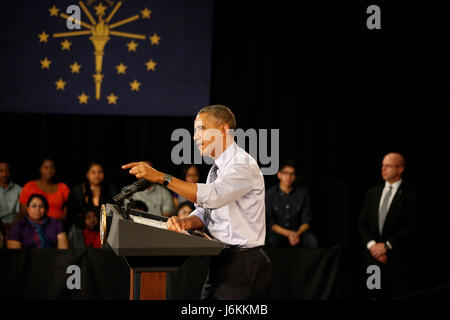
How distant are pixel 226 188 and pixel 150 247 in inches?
15.0

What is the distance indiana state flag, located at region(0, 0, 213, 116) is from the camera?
20.4 feet

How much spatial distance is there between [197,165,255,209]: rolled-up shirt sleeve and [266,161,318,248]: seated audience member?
10.9ft

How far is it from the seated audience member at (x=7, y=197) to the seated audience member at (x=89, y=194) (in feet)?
2.18

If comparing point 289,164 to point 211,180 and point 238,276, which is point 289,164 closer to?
point 211,180

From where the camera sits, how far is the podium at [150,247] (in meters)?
2.10

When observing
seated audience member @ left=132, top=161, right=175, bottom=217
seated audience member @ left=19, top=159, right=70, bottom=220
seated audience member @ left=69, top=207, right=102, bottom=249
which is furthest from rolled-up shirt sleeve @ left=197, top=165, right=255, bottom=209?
seated audience member @ left=19, top=159, right=70, bottom=220

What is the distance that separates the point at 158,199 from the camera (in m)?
5.78

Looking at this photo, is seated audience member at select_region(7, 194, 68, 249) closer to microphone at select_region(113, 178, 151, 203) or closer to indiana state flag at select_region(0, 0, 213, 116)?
indiana state flag at select_region(0, 0, 213, 116)

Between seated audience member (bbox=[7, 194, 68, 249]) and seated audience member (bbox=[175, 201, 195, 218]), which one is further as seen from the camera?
seated audience member (bbox=[175, 201, 195, 218])

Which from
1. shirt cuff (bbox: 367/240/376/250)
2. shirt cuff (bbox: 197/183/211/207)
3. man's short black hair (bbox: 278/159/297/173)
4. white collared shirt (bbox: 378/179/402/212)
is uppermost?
man's short black hair (bbox: 278/159/297/173)

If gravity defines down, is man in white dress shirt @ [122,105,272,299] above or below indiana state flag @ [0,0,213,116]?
below

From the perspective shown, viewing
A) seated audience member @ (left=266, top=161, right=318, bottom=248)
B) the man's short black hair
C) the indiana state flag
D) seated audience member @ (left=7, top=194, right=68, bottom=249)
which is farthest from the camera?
the indiana state flag

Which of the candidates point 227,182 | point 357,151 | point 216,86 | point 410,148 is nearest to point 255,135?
point 216,86
